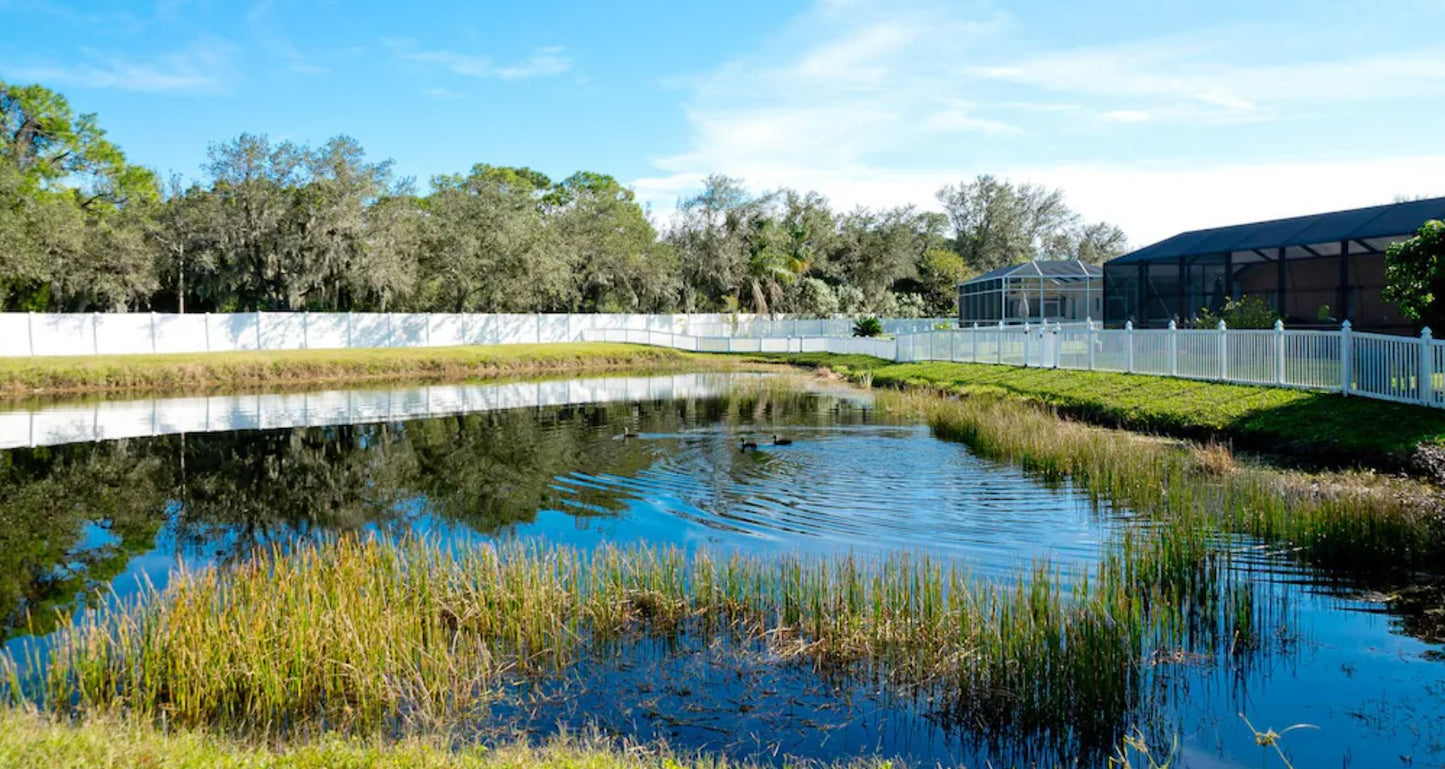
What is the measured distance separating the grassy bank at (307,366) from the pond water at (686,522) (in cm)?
724

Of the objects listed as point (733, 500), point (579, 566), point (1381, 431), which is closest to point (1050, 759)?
point (579, 566)

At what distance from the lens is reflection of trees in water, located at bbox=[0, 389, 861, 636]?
35.4 feet

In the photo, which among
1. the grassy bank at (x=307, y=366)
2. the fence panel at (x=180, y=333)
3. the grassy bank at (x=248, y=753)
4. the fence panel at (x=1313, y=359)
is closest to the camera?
the grassy bank at (x=248, y=753)

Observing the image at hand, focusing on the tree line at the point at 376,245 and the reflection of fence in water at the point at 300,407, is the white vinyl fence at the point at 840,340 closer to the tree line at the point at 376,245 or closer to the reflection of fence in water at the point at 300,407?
the tree line at the point at 376,245

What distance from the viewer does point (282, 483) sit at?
48.5 feet

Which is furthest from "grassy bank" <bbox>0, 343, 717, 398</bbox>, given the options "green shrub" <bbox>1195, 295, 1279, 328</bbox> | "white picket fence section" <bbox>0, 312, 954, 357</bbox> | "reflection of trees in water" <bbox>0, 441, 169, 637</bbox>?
"green shrub" <bbox>1195, 295, 1279, 328</bbox>

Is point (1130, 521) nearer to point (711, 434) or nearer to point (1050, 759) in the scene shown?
point (1050, 759)

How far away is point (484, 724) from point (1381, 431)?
12149mm

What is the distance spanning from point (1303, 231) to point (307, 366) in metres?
32.4

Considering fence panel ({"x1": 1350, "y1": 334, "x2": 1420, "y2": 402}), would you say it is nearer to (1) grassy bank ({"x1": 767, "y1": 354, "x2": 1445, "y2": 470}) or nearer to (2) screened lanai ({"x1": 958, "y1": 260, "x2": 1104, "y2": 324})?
(1) grassy bank ({"x1": 767, "y1": 354, "x2": 1445, "y2": 470})

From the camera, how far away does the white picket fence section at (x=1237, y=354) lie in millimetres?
13766

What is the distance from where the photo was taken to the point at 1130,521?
34.3 feet

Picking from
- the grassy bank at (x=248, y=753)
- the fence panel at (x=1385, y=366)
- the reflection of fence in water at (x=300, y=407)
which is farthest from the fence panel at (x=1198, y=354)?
the grassy bank at (x=248, y=753)

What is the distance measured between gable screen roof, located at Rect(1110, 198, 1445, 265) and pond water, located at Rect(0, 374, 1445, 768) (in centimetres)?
1239
